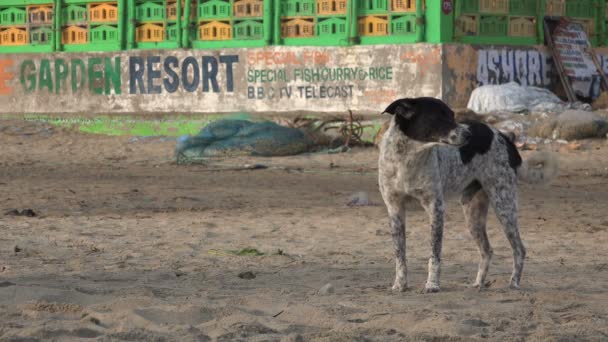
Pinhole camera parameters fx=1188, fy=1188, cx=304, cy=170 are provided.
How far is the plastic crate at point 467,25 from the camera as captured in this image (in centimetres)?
1912

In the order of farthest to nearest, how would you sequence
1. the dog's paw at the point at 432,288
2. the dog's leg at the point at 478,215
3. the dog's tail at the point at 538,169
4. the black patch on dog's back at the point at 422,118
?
the dog's tail at the point at 538,169
the dog's leg at the point at 478,215
the dog's paw at the point at 432,288
the black patch on dog's back at the point at 422,118

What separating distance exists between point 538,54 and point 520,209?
8.82 m

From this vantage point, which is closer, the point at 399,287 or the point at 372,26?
the point at 399,287

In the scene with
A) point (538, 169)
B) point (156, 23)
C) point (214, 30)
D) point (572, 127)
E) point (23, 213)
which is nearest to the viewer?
point (538, 169)

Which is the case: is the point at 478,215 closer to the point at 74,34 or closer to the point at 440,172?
the point at 440,172

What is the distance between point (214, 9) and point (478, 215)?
46.1 ft

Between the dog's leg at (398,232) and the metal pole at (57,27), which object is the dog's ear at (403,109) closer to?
the dog's leg at (398,232)

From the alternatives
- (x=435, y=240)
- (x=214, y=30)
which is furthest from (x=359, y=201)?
(x=214, y=30)

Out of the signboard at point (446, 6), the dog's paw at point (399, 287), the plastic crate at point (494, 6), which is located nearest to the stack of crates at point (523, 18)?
the plastic crate at point (494, 6)

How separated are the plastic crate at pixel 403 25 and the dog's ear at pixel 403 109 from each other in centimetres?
1201

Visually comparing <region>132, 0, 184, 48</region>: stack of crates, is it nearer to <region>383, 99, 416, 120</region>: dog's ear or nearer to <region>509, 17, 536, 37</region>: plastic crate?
<region>509, 17, 536, 37</region>: plastic crate

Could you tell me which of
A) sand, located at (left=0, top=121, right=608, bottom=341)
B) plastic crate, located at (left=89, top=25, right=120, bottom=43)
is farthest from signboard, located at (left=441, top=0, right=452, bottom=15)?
plastic crate, located at (left=89, top=25, right=120, bottom=43)

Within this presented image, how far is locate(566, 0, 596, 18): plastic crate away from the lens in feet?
70.1

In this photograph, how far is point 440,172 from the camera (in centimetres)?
745
